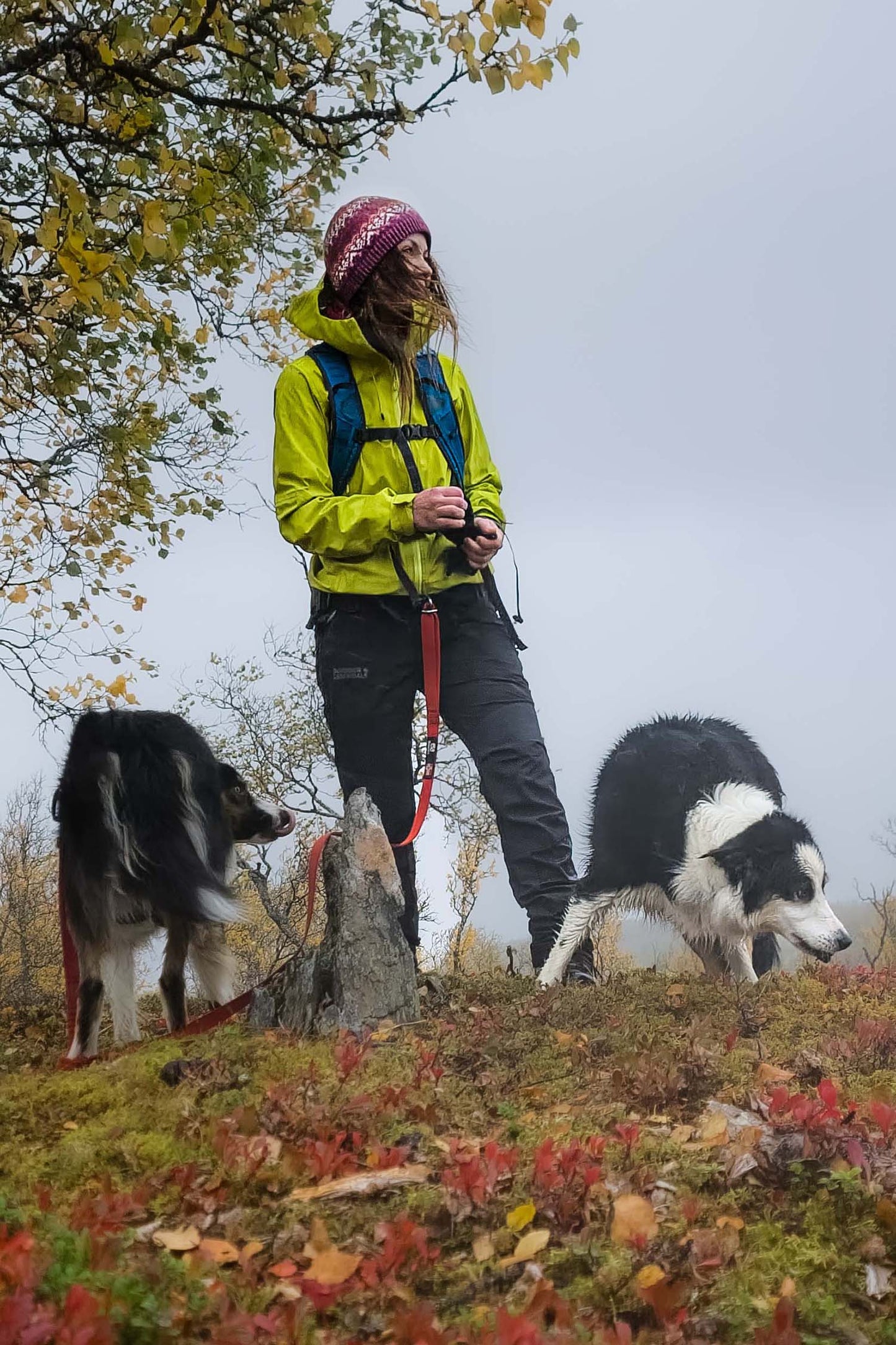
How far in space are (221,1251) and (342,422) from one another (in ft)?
11.6

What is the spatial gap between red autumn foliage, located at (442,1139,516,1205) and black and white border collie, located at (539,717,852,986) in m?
2.92

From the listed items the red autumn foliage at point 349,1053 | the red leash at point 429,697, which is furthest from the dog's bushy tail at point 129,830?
the red autumn foliage at point 349,1053

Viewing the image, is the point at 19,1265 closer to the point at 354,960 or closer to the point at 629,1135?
the point at 629,1135

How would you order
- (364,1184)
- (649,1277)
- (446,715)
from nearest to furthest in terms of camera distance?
(649,1277) → (364,1184) → (446,715)

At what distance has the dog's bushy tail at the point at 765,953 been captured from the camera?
8.27 meters

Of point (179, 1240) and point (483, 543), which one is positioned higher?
point (483, 543)

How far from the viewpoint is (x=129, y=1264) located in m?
2.69

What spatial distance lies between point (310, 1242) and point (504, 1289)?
0.52 meters

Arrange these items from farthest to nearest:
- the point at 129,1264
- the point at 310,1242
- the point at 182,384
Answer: the point at 182,384 → the point at 310,1242 → the point at 129,1264

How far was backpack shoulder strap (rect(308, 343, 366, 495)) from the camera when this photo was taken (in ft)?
17.1

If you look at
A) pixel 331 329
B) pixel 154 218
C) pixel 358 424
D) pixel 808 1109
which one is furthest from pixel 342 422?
pixel 808 1109

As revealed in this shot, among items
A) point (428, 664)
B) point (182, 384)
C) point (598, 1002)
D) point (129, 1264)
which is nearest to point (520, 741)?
point (428, 664)

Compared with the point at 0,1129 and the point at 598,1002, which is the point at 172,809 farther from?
the point at 598,1002

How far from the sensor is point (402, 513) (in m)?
4.93
